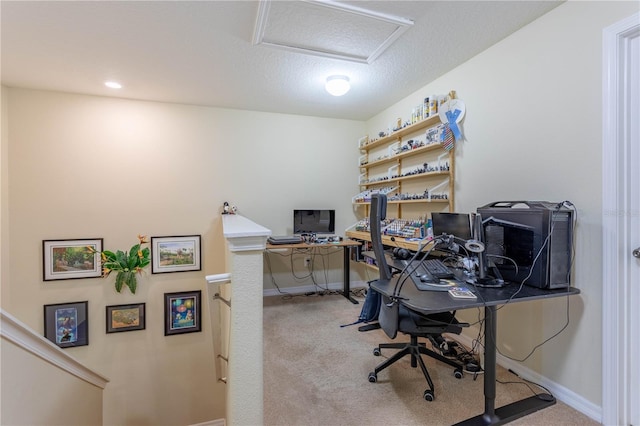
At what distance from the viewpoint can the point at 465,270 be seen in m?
1.85

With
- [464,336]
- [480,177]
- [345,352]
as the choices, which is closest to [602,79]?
[480,177]

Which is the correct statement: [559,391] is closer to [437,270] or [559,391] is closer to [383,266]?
[437,270]

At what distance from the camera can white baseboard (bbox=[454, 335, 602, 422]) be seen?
1575 millimetres

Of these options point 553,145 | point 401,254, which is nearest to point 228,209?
point 401,254

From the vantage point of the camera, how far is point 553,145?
1808mm

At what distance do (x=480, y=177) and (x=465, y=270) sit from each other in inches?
36.7

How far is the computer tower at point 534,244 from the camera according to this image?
1534mm

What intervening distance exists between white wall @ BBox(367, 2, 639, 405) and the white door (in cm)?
6

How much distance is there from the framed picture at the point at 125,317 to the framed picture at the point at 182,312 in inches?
10.8

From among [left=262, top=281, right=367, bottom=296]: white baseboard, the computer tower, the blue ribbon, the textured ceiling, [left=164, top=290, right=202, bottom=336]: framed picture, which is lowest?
[left=164, top=290, right=202, bottom=336]: framed picture

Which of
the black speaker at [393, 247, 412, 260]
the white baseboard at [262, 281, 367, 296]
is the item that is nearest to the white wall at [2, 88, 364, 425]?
the white baseboard at [262, 281, 367, 296]

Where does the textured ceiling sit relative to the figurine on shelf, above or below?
above

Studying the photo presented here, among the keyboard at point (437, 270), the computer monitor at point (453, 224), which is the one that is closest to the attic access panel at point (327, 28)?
the computer monitor at point (453, 224)

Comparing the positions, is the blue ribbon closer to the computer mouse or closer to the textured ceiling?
the textured ceiling
